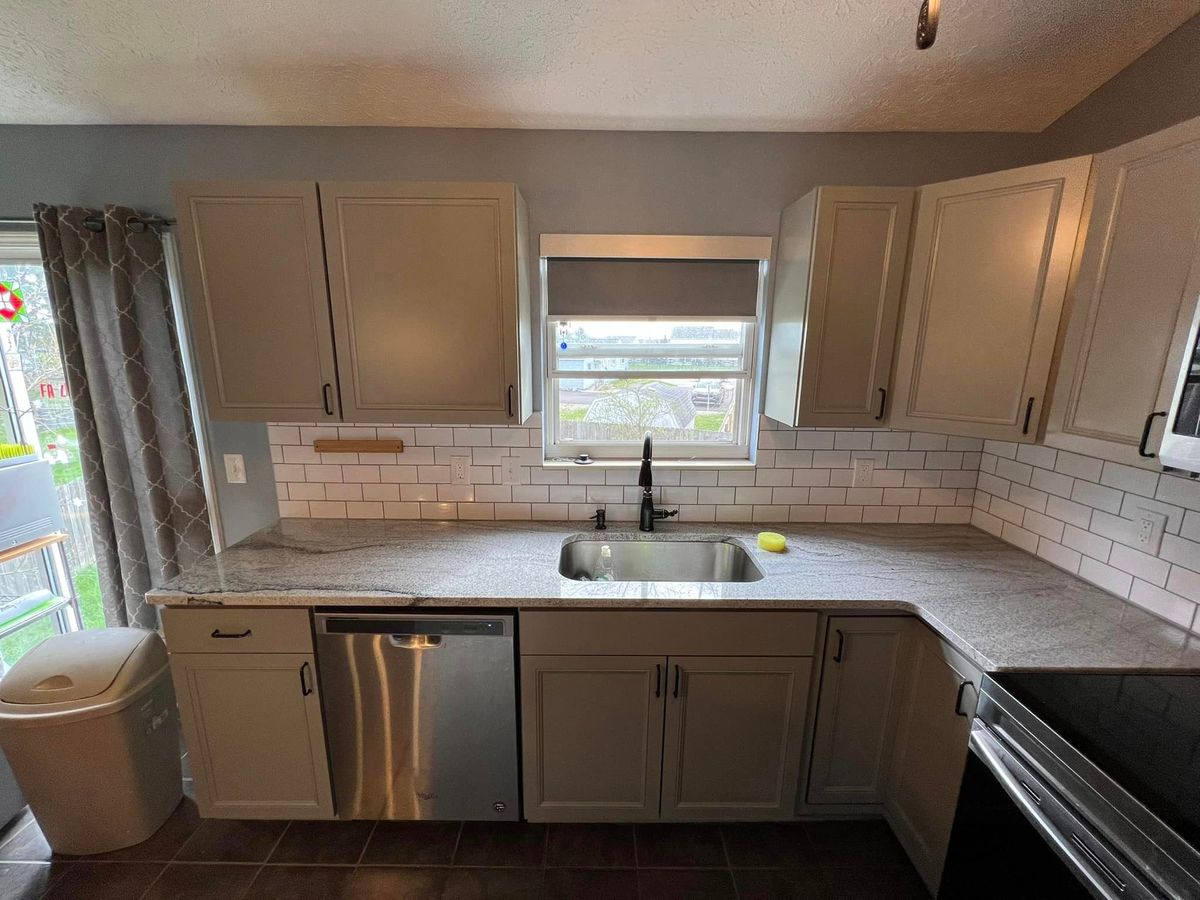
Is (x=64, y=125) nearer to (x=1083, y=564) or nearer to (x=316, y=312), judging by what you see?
(x=316, y=312)

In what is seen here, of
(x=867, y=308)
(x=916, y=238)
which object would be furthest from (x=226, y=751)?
(x=916, y=238)

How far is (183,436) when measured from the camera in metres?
1.93

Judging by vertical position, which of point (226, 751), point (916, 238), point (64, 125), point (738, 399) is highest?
point (64, 125)

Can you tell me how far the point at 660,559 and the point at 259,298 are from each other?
1757 millimetres

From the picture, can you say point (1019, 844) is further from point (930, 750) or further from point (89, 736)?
point (89, 736)

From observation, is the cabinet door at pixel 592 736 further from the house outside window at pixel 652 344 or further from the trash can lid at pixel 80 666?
the trash can lid at pixel 80 666

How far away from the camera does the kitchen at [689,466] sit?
1.29 m

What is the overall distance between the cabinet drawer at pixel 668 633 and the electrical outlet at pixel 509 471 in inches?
28.4

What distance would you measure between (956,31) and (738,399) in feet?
4.25

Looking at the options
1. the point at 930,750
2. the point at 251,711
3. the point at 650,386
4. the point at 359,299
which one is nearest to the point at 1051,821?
the point at 930,750

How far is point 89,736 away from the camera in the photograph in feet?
4.93

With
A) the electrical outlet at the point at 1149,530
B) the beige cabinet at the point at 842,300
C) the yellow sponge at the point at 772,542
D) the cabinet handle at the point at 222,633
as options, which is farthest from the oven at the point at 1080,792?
the cabinet handle at the point at 222,633

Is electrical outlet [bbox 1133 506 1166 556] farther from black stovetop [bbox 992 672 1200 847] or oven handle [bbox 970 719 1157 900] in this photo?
oven handle [bbox 970 719 1157 900]

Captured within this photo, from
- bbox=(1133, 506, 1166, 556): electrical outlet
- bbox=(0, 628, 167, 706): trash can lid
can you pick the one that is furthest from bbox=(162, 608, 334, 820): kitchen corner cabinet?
bbox=(1133, 506, 1166, 556): electrical outlet
